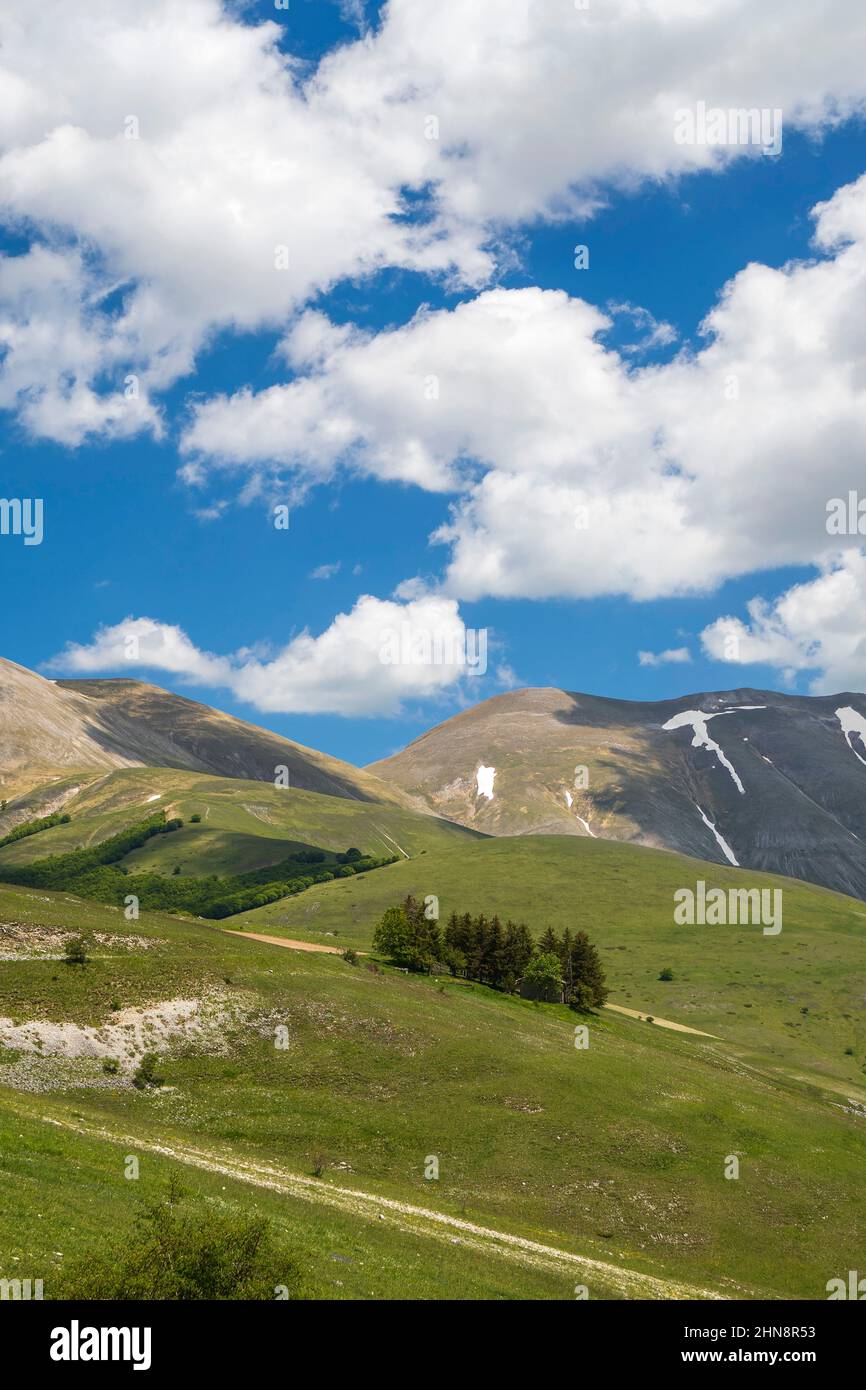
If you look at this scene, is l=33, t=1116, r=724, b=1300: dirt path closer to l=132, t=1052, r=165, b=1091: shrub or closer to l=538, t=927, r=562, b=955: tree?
l=132, t=1052, r=165, b=1091: shrub

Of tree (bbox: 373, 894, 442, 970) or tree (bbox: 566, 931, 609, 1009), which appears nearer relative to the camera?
tree (bbox: 373, 894, 442, 970)

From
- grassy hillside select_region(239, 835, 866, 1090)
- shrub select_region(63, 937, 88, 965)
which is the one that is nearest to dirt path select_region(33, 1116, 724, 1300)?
shrub select_region(63, 937, 88, 965)

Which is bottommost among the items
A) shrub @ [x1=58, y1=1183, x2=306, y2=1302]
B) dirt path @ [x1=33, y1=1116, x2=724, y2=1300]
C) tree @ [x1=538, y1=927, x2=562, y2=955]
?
dirt path @ [x1=33, y1=1116, x2=724, y2=1300]

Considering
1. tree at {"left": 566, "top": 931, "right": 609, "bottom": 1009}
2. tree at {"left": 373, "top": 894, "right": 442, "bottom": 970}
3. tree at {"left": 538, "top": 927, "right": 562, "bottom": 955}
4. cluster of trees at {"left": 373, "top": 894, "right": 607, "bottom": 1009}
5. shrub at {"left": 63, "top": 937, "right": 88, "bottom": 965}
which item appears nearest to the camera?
shrub at {"left": 63, "top": 937, "right": 88, "bottom": 965}

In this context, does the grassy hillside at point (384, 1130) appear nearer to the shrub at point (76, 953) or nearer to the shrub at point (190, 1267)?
the shrub at point (76, 953)

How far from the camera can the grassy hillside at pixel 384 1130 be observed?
106ft

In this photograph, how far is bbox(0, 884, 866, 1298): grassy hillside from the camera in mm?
32250

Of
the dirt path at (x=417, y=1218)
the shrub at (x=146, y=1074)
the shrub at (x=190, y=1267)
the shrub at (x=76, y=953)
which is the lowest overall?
the dirt path at (x=417, y=1218)

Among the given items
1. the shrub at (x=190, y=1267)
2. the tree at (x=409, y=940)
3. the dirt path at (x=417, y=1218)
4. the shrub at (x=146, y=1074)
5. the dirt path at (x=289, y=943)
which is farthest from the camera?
the tree at (x=409, y=940)

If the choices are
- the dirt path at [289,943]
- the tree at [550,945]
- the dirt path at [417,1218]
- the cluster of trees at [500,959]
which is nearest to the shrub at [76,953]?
the dirt path at [289,943]

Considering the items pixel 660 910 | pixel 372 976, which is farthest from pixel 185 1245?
pixel 660 910

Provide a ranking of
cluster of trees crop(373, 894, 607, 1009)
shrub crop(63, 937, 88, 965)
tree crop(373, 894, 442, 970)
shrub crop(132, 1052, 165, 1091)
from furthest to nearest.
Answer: cluster of trees crop(373, 894, 607, 1009)
tree crop(373, 894, 442, 970)
shrub crop(63, 937, 88, 965)
shrub crop(132, 1052, 165, 1091)

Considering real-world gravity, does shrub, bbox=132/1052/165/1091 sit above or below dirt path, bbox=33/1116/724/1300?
above
